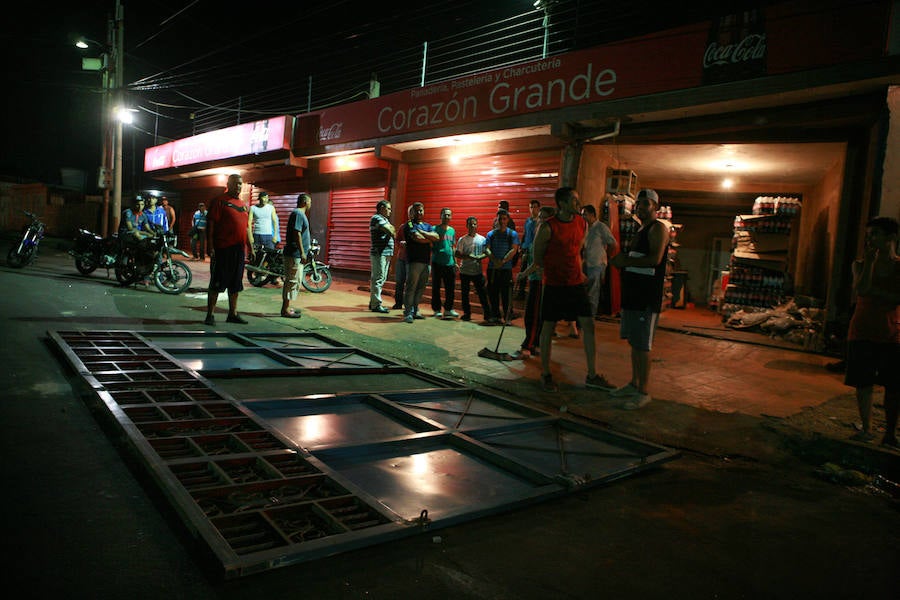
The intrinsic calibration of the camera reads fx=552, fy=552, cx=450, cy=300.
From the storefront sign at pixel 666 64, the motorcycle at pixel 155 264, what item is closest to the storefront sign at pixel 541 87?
the storefront sign at pixel 666 64

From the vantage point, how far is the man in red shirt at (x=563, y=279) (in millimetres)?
5234

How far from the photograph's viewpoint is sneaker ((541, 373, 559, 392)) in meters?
5.17

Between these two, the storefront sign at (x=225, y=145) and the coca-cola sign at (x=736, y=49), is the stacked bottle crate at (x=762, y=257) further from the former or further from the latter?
the storefront sign at (x=225, y=145)

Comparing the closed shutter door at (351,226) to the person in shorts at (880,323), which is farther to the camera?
the closed shutter door at (351,226)

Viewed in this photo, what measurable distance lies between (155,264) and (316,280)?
130 inches

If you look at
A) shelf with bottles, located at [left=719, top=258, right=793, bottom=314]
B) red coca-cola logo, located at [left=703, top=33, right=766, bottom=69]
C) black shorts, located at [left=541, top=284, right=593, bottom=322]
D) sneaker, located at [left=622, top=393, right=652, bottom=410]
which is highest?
red coca-cola logo, located at [left=703, top=33, right=766, bottom=69]

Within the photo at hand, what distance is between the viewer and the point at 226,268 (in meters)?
7.12

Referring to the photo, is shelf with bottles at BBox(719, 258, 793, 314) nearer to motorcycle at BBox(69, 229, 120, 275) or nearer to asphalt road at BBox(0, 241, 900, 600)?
asphalt road at BBox(0, 241, 900, 600)

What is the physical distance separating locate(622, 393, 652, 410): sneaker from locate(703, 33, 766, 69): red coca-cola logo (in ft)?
18.1

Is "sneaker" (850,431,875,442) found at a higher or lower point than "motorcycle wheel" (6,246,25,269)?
lower

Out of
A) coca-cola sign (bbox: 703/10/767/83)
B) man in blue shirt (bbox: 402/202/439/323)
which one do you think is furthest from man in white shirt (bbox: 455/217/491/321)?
coca-cola sign (bbox: 703/10/767/83)

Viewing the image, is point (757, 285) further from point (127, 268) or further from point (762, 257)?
point (127, 268)

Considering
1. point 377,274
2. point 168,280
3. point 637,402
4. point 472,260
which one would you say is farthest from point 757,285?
A: point 168,280

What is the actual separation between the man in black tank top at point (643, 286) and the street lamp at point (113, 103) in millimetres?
17782
